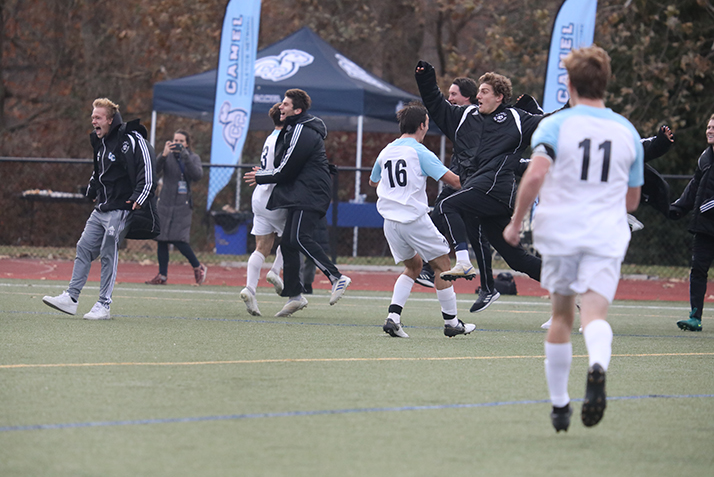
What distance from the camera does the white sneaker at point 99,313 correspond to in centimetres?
906

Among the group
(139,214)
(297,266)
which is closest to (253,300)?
(297,266)

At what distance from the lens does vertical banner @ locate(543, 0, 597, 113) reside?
693 inches

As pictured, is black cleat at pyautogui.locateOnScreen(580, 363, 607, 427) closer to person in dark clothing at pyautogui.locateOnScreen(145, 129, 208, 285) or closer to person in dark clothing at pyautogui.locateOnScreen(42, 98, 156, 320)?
person in dark clothing at pyautogui.locateOnScreen(42, 98, 156, 320)

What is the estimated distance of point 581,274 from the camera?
445 centimetres

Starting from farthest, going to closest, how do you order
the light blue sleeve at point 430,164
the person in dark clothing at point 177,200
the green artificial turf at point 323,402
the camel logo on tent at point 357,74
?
the camel logo on tent at point 357,74
the person in dark clothing at point 177,200
the light blue sleeve at point 430,164
the green artificial turf at point 323,402

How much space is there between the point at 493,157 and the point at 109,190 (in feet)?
10.8

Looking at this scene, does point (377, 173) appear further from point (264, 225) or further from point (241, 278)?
point (241, 278)

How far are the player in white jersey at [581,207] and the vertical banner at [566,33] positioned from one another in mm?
13303

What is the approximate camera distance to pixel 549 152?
177 inches

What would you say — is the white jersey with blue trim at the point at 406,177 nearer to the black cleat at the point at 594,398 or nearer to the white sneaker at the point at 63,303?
the white sneaker at the point at 63,303

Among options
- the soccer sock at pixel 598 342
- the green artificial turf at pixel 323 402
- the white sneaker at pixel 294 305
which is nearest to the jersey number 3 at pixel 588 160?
the soccer sock at pixel 598 342

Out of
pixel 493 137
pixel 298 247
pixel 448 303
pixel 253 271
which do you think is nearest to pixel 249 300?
pixel 253 271

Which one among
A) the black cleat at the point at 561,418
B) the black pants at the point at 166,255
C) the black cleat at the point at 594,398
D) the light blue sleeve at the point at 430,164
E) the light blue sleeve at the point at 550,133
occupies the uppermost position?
the light blue sleeve at the point at 550,133

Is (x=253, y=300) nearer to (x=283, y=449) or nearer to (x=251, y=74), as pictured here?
(x=283, y=449)
